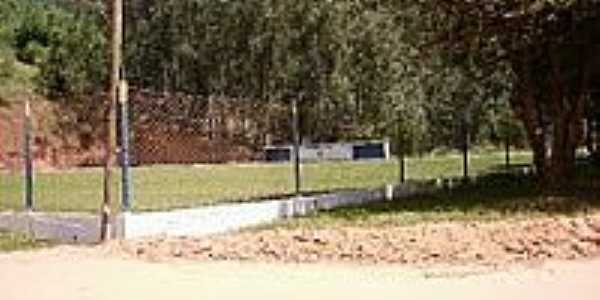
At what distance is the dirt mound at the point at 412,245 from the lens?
14.6 meters

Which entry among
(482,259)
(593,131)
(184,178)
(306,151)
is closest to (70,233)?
(482,259)

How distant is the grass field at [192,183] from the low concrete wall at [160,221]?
147 cm

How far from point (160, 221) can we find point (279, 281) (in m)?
4.52

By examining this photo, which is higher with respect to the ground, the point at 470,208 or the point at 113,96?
the point at 113,96

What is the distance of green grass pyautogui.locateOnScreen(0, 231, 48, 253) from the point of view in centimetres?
1689

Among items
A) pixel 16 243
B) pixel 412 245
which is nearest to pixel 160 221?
pixel 16 243

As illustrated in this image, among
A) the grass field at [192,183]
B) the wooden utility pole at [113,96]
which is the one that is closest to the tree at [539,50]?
the grass field at [192,183]

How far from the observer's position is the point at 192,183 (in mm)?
29984

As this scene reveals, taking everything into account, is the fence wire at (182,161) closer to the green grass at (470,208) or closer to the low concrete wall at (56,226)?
the low concrete wall at (56,226)

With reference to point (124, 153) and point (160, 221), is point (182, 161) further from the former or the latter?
point (124, 153)

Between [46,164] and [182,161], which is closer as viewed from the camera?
[182,161]

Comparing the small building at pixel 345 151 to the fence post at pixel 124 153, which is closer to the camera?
the fence post at pixel 124 153

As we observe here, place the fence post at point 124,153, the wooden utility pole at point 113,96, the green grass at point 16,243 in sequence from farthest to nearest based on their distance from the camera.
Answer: the wooden utility pole at point 113,96 < the green grass at point 16,243 < the fence post at point 124,153

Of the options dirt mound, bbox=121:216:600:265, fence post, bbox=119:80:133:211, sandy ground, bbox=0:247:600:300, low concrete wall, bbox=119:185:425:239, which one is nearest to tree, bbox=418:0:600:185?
low concrete wall, bbox=119:185:425:239
